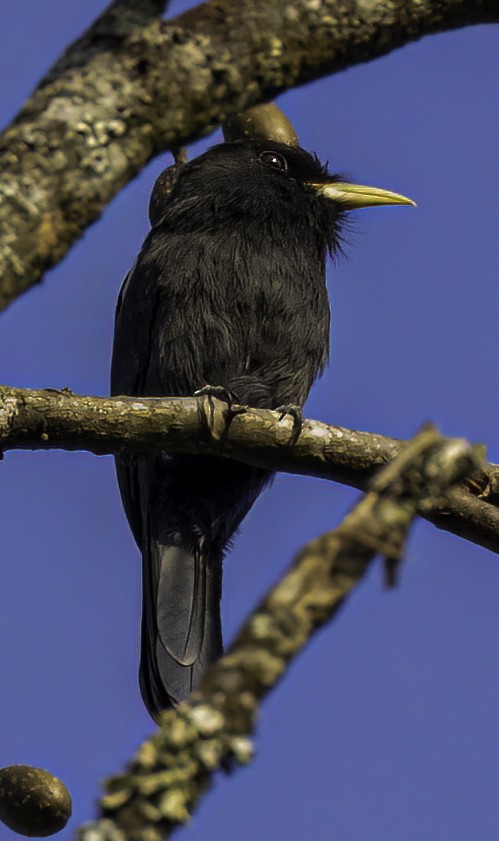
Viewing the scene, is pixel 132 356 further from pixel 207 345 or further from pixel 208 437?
pixel 208 437

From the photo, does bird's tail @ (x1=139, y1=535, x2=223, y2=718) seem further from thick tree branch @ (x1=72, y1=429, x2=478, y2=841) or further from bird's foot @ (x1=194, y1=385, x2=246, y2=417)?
thick tree branch @ (x1=72, y1=429, x2=478, y2=841)

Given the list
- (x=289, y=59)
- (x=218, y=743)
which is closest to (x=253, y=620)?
(x=218, y=743)

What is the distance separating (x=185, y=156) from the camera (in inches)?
229

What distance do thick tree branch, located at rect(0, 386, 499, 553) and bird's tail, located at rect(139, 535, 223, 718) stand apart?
1213 mm

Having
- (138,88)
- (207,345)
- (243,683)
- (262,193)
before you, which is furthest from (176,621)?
(243,683)

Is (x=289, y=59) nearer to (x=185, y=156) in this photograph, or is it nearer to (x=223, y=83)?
(x=223, y=83)

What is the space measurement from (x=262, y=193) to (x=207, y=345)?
777 millimetres

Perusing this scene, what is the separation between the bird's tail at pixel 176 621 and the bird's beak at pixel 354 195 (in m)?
1.67

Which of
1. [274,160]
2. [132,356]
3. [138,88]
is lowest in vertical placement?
[138,88]

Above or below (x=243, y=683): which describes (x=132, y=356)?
above

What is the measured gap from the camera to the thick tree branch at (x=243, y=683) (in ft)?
4.35

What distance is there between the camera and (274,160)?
5.53 m

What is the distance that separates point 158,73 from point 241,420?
175cm

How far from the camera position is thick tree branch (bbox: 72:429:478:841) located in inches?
52.2
